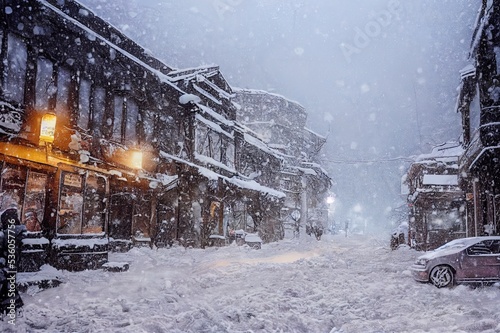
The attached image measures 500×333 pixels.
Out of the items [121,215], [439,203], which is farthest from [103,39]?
[439,203]

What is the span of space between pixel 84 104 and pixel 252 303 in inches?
458

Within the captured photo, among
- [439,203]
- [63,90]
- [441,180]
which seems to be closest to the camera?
[63,90]

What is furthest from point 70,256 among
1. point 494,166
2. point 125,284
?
point 494,166

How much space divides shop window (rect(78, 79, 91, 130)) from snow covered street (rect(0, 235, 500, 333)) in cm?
631

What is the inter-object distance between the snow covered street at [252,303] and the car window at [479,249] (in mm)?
1221

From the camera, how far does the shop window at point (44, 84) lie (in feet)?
43.2

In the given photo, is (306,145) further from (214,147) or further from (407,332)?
(407,332)

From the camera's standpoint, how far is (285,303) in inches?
331

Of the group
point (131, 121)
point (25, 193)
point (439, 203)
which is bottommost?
point (25, 193)

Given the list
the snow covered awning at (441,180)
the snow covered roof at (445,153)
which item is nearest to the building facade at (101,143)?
the snow covered awning at (441,180)

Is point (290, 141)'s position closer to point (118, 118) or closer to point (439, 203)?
point (439, 203)

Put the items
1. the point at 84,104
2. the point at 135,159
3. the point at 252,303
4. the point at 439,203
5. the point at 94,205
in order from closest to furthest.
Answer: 1. the point at 252,303
2. the point at 94,205
3. the point at 84,104
4. the point at 135,159
5. the point at 439,203

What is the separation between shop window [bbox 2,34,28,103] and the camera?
12125 mm

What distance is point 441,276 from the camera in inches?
453
